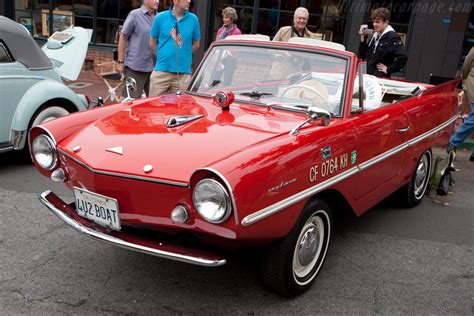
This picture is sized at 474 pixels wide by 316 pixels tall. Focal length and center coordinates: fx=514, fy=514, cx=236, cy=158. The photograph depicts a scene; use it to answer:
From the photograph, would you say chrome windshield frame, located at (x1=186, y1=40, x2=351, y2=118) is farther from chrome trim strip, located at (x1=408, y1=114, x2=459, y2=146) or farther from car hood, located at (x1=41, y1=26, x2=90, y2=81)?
car hood, located at (x1=41, y1=26, x2=90, y2=81)

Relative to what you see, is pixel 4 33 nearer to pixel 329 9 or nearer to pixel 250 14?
pixel 250 14

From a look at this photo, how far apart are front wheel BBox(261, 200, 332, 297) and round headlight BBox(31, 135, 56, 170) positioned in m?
1.47

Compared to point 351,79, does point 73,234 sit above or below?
below

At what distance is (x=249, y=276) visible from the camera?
3469 millimetres

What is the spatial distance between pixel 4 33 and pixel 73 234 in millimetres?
2568

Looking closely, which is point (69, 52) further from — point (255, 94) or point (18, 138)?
point (255, 94)

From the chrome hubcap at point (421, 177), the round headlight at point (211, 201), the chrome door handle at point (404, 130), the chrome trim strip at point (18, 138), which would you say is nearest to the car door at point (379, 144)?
the chrome door handle at point (404, 130)

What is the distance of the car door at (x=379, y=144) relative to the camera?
11.8ft

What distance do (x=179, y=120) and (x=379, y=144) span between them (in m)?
1.52

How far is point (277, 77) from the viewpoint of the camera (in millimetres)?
3865

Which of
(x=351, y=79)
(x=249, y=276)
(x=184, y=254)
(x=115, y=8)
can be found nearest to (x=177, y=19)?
(x=351, y=79)

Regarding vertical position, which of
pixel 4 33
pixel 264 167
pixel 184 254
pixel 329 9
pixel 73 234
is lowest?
pixel 73 234

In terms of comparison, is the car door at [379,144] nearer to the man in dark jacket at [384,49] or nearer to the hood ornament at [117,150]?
the hood ornament at [117,150]

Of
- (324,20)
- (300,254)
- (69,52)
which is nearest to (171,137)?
(300,254)
